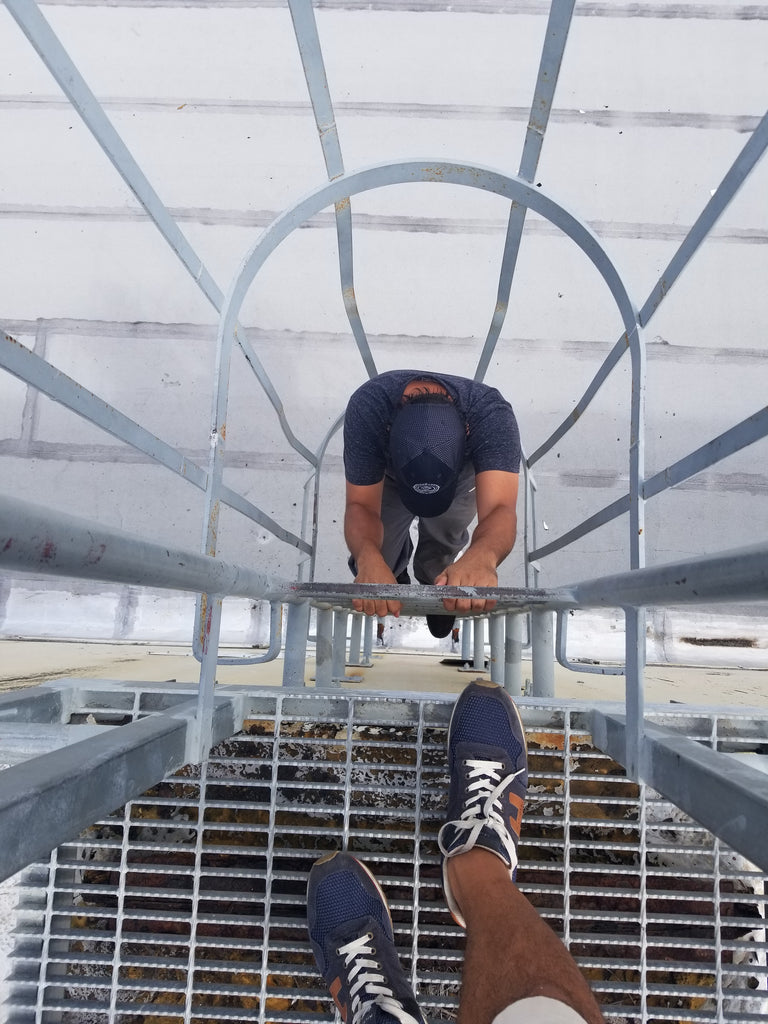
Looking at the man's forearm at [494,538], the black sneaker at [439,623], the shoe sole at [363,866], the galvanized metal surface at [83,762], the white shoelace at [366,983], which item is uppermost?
the man's forearm at [494,538]

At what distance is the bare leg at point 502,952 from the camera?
589mm

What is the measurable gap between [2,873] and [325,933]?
2.05ft

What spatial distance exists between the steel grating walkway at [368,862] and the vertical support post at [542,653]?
156mm

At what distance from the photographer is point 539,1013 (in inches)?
21.6

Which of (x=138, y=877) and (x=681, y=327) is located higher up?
(x=681, y=327)

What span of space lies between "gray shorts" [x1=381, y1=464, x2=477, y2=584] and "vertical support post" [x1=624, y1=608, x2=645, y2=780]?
2.41 ft

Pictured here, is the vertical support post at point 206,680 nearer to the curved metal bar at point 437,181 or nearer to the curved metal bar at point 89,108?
the curved metal bar at point 437,181

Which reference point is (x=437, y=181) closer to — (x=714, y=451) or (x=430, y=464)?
(x=430, y=464)

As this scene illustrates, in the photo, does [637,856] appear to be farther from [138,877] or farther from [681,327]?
[681,327]

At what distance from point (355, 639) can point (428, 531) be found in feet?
1.39

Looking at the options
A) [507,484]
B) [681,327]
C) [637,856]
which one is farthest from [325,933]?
[681,327]

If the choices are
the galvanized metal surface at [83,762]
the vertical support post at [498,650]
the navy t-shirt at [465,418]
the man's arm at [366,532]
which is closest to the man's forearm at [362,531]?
the man's arm at [366,532]

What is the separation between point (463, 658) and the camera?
1.99m

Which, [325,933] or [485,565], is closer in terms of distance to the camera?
[325,933]
